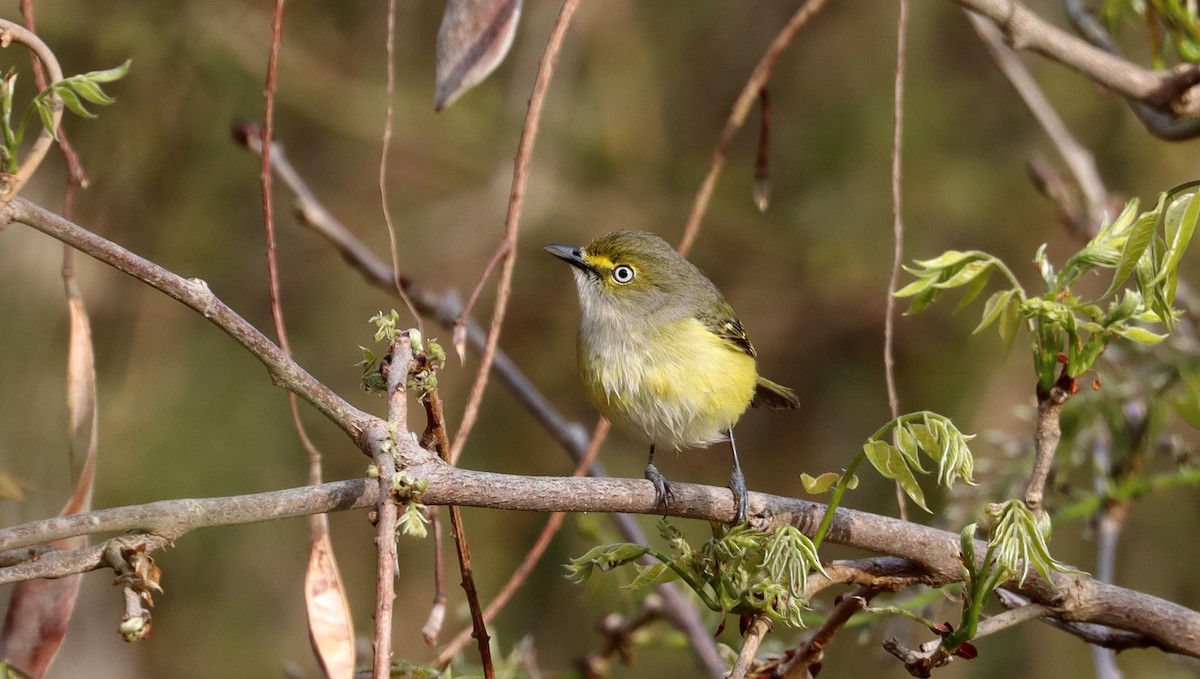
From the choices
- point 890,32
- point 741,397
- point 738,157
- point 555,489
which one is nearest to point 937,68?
point 890,32

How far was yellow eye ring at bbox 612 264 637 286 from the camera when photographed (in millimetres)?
3746

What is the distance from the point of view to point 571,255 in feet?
12.4

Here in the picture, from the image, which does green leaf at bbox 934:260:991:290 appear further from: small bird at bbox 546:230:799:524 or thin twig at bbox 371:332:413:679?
small bird at bbox 546:230:799:524

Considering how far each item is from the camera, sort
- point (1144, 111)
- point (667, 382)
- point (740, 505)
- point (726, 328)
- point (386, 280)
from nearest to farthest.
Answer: point (740, 505), point (1144, 111), point (386, 280), point (667, 382), point (726, 328)

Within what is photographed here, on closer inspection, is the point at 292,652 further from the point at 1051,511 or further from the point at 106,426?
the point at 1051,511

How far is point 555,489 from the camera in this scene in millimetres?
1627

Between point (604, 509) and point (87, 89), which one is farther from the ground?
point (87, 89)

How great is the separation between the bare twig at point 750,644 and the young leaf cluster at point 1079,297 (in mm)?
558

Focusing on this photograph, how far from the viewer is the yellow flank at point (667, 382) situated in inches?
127

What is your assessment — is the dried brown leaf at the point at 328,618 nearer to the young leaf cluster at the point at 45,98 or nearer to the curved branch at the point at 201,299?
the curved branch at the point at 201,299

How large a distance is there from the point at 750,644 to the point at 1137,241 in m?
0.80

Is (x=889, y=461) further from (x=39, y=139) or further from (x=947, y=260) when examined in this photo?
(x=39, y=139)

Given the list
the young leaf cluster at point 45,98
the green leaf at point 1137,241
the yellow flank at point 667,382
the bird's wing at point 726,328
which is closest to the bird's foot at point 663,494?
the green leaf at point 1137,241

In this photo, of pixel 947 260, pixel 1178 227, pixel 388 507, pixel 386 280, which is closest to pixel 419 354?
pixel 388 507
